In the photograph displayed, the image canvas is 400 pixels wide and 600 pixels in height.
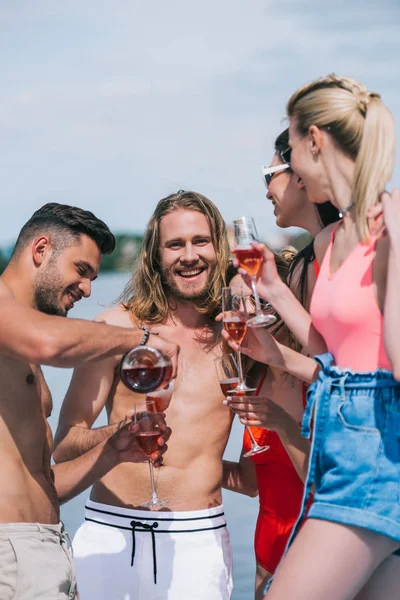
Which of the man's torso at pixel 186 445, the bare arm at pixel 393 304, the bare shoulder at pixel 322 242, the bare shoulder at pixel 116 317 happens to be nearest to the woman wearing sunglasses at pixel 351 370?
the bare arm at pixel 393 304

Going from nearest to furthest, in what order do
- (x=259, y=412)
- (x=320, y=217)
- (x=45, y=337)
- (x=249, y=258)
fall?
(x=45, y=337) → (x=249, y=258) → (x=259, y=412) → (x=320, y=217)

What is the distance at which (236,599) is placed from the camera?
6.97 metres

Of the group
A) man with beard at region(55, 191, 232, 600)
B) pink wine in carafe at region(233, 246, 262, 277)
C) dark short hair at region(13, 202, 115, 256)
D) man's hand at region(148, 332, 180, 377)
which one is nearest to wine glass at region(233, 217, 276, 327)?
pink wine in carafe at region(233, 246, 262, 277)

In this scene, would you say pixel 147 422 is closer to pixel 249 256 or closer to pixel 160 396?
pixel 160 396

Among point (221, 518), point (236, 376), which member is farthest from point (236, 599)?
point (236, 376)

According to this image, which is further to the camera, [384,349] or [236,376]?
[236,376]

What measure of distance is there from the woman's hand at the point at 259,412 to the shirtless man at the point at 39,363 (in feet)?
1.06

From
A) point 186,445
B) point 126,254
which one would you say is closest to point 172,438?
point 186,445

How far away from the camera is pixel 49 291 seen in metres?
3.51

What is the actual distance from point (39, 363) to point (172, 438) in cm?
120

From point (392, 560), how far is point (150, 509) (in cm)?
137

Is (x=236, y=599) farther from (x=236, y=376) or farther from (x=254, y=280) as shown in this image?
(x=254, y=280)

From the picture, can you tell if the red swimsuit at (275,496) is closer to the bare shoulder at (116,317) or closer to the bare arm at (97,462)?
the bare arm at (97,462)

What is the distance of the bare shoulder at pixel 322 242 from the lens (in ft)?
10.7
